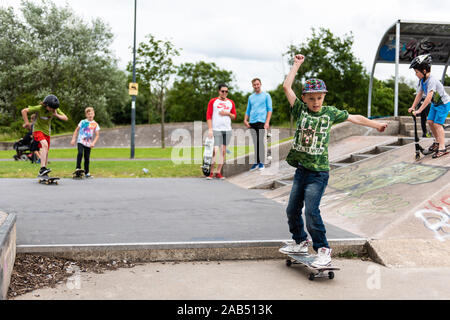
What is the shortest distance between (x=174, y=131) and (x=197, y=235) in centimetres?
3399

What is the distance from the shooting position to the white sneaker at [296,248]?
4121mm

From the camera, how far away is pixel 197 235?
4.65 meters

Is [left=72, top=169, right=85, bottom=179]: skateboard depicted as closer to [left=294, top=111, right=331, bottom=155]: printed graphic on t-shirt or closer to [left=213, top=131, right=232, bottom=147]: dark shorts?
[left=213, top=131, right=232, bottom=147]: dark shorts

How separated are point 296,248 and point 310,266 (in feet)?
1.25

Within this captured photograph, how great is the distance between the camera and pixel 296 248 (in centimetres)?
413

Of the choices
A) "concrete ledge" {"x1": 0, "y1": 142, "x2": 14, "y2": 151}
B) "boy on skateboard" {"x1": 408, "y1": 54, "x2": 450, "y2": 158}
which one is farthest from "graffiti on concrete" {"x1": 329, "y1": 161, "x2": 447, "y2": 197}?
"concrete ledge" {"x1": 0, "y1": 142, "x2": 14, "y2": 151}

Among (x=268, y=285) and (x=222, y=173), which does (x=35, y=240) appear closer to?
(x=268, y=285)

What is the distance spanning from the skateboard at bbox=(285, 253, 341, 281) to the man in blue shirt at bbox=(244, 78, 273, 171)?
631 cm

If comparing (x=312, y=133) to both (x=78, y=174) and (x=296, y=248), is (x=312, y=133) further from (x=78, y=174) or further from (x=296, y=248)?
(x=78, y=174)

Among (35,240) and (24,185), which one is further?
(24,185)

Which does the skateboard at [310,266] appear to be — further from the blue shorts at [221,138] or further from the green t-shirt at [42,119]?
the green t-shirt at [42,119]

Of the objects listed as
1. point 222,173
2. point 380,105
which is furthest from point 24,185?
point 380,105

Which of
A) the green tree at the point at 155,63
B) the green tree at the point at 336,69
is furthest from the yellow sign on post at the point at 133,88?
the green tree at the point at 336,69

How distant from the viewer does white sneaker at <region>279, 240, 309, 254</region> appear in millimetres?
4121
